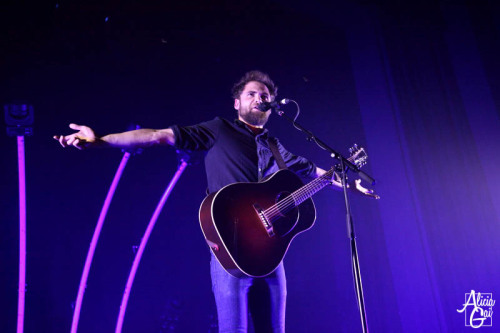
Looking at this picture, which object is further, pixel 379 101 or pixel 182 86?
pixel 379 101

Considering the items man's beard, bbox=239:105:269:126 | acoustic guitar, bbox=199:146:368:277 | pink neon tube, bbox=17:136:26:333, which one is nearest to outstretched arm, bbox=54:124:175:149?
acoustic guitar, bbox=199:146:368:277

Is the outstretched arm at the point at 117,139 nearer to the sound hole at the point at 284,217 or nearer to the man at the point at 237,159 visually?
the man at the point at 237,159

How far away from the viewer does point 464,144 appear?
5.21m

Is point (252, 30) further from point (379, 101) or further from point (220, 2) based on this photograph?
point (379, 101)

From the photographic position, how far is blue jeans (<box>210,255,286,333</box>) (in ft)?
6.50

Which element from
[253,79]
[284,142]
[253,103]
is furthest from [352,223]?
[284,142]

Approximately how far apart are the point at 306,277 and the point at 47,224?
118 inches

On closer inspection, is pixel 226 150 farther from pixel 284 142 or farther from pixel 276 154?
pixel 284 142

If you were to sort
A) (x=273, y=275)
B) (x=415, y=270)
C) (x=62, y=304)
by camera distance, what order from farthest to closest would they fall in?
(x=415, y=270), (x=62, y=304), (x=273, y=275)

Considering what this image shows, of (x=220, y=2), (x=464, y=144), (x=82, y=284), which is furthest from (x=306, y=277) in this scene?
(x=220, y=2)

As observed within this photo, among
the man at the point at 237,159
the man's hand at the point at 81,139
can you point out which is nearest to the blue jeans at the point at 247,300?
the man at the point at 237,159

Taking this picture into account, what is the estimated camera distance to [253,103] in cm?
276

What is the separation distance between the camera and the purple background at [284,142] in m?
3.46

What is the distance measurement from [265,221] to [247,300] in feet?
1.64
